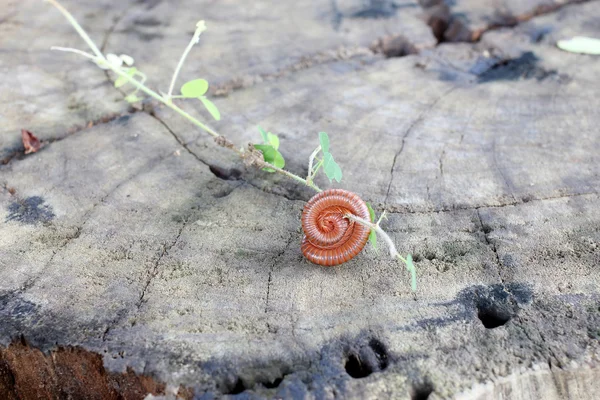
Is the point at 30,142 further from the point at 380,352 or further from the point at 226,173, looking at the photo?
the point at 380,352

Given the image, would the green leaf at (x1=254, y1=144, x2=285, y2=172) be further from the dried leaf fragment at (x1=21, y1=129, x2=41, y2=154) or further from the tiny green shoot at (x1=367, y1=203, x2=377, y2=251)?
the dried leaf fragment at (x1=21, y1=129, x2=41, y2=154)

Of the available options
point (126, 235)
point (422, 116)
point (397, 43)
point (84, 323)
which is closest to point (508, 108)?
point (422, 116)

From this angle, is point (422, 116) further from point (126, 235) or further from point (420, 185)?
point (126, 235)

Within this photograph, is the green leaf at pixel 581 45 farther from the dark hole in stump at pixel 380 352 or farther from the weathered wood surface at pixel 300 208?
the dark hole in stump at pixel 380 352

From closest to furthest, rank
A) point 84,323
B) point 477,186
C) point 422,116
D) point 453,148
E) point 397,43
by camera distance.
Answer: point 84,323 < point 477,186 < point 453,148 < point 422,116 < point 397,43

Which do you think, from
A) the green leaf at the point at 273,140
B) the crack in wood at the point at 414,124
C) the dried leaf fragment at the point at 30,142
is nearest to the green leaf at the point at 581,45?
the crack in wood at the point at 414,124

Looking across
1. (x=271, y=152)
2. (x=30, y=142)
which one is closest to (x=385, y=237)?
(x=271, y=152)
